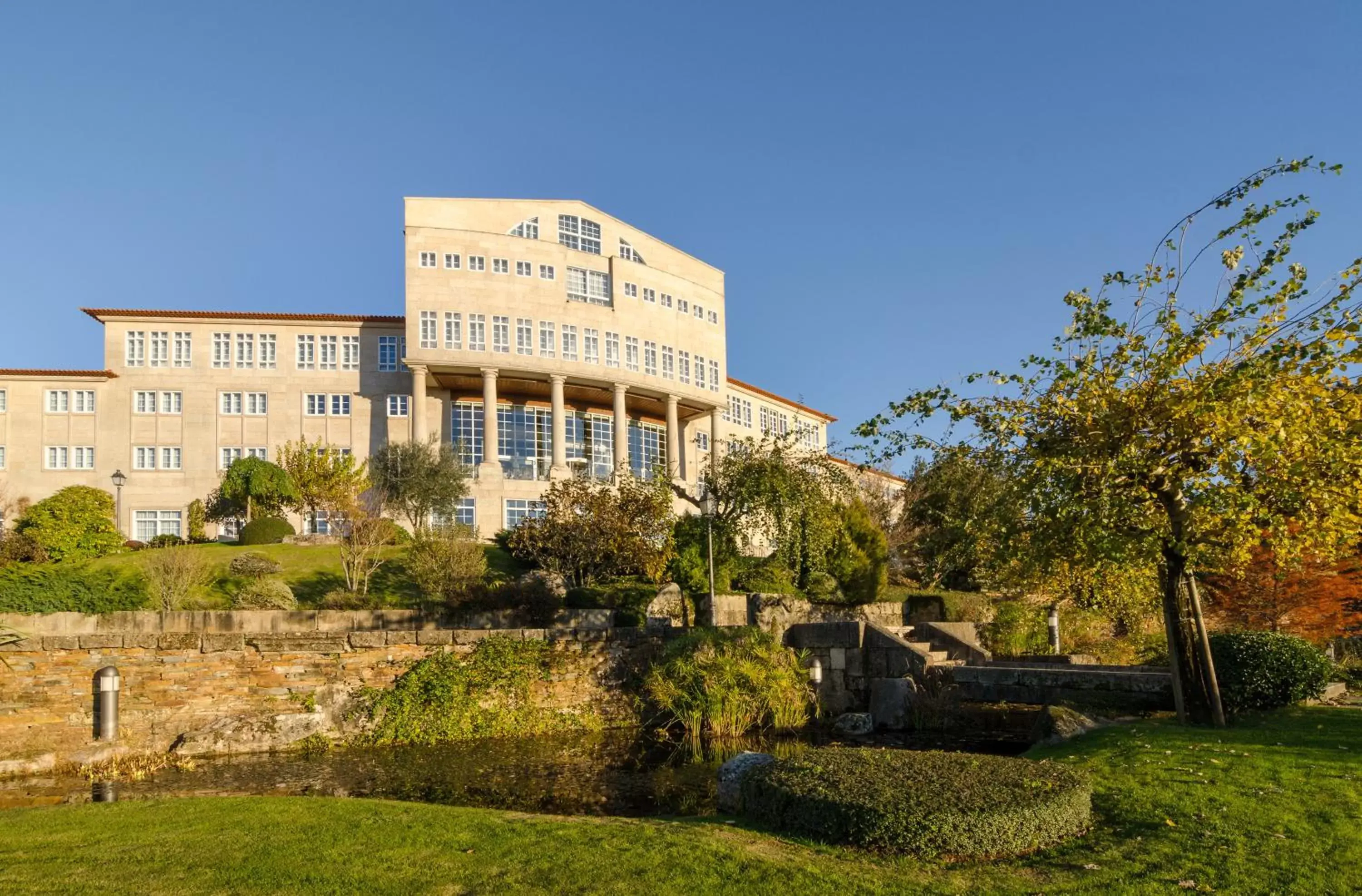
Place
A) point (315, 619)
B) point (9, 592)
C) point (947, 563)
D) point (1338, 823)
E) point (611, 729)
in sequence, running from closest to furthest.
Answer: point (1338, 823) → point (947, 563) → point (611, 729) → point (315, 619) → point (9, 592)

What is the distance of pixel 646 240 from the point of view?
48.6 meters

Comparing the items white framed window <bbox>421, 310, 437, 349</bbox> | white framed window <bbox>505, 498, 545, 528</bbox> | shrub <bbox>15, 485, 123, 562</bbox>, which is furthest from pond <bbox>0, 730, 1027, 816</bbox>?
white framed window <bbox>421, 310, 437, 349</bbox>

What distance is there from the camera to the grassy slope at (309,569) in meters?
24.5

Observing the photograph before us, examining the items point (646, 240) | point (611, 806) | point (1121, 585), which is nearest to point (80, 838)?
point (611, 806)

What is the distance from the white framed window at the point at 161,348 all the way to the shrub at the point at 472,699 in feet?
107

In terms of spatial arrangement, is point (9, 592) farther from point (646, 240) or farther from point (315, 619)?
point (646, 240)

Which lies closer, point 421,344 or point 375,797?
point 375,797

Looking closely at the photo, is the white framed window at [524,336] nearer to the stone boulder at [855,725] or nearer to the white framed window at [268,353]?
the white framed window at [268,353]

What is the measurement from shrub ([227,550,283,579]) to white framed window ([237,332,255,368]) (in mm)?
17818

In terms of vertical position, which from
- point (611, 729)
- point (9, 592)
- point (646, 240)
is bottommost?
point (611, 729)

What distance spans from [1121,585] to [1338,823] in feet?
26.0

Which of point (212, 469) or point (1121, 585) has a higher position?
point (212, 469)

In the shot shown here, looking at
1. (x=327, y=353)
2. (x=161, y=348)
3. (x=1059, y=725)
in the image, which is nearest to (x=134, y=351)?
(x=161, y=348)

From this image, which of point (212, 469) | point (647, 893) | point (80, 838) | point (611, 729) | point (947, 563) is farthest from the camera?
point (212, 469)
